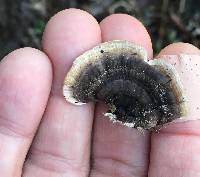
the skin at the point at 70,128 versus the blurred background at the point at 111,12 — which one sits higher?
the blurred background at the point at 111,12

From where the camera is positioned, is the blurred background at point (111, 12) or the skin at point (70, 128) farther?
the blurred background at point (111, 12)

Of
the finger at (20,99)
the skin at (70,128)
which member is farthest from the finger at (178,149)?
the finger at (20,99)

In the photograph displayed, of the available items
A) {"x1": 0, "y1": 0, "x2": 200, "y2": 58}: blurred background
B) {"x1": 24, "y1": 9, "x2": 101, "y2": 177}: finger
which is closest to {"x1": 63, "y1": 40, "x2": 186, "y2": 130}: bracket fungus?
{"x1": 24, "y1": 9, "x2": 101, "y2": 177}: finger

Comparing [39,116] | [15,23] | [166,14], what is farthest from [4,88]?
[166,14]

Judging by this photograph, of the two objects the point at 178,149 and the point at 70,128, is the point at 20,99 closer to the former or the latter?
the point at 70,128

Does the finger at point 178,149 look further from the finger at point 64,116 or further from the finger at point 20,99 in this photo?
the finger at point 20,99

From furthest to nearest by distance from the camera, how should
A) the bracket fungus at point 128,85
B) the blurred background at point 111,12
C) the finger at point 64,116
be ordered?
the blurred background at point 111,12
the finger at point 64,116
the bracket fungus at point 128,85

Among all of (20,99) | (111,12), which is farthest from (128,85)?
(111,12)

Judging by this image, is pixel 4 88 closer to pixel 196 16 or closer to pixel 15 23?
pixel 15 23
